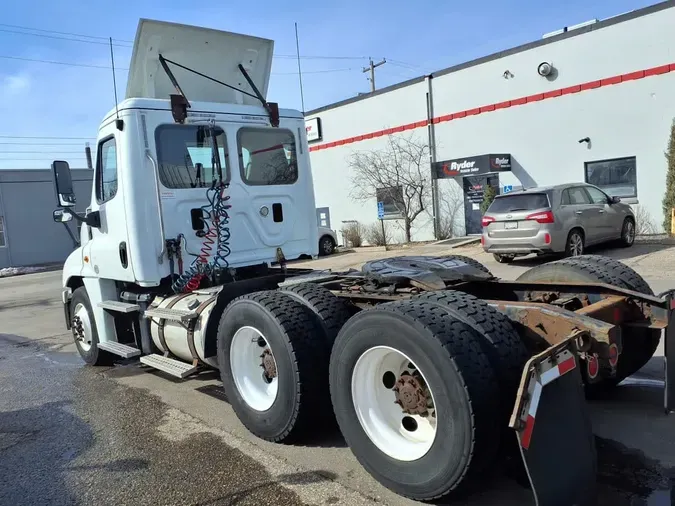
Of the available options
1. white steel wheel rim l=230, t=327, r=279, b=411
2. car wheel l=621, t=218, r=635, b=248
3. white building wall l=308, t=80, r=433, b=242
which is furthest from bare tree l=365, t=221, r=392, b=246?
A: white steel wheel rim l=230, t=327, r=279, b=411

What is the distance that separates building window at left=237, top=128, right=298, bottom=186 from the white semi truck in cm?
2

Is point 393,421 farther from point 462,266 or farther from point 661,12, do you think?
point 661,12

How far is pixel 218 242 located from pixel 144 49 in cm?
208

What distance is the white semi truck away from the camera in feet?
9.33

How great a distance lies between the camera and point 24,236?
33688 millimetres

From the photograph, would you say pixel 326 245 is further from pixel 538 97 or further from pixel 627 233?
pixel 627 233

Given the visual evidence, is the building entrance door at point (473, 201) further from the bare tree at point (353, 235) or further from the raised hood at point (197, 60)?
the raised hood at point (197, 60)

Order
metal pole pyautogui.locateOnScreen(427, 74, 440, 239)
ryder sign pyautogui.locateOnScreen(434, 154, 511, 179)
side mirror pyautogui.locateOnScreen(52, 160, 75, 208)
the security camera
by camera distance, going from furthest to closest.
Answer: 1. metal pole pyautogui.locateOnScreen(427, 74, 440, 239)
2. ryder sign pyautogui.locateOnScreen(434, 154, 511, 179)
3. the security camera
4. side mirror pyautogui.locateOnScreen(52, 160, 75, 208)

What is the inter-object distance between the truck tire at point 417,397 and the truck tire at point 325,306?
0.40m

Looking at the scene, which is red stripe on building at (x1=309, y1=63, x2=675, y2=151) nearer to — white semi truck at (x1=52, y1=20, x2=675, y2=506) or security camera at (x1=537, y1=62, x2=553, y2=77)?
security camera at (x1=537, y1=62, x2=553, y2=77)

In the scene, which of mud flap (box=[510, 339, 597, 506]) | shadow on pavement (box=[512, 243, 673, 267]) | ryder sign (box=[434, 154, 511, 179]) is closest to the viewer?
mud flap (box=[510, 339, 597, 506])

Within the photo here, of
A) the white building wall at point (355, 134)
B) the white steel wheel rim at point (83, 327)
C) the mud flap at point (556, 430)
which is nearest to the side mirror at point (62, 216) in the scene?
the white steel wheel rim at point (83, 327)

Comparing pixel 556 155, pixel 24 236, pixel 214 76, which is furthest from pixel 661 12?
pixel 24 236

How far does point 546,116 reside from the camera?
1802 cm
